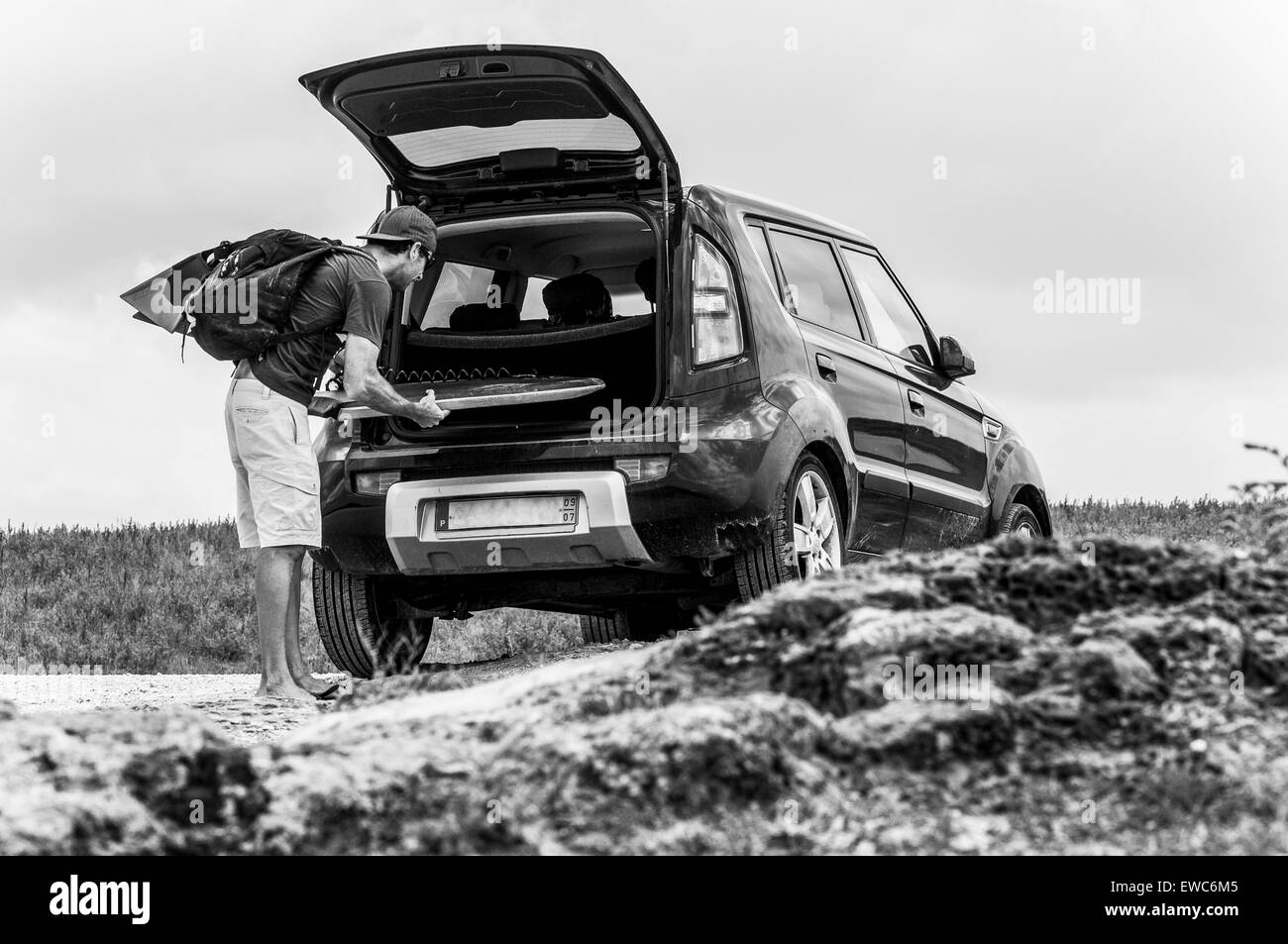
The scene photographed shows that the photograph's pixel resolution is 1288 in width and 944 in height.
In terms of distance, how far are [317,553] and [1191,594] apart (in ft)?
13.4

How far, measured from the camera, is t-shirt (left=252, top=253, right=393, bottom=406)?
648cm

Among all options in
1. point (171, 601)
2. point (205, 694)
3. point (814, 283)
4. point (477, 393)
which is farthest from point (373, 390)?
point (171, 601)

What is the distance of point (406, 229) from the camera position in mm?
Result: 6621

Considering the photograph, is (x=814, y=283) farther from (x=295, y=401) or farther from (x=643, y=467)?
(x=295, y=401)

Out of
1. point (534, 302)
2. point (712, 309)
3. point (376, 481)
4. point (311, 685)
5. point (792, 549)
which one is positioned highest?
point (534, 302)

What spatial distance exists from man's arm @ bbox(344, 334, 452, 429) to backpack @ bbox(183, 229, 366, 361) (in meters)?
0.34

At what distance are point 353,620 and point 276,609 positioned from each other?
20.5 inches

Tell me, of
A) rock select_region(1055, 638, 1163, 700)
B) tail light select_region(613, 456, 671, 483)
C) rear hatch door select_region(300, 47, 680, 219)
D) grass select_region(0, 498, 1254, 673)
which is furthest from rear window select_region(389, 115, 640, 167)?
grass select_region(0, 498, 1254, 673)

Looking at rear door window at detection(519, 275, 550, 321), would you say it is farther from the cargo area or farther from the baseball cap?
the baseball cap
